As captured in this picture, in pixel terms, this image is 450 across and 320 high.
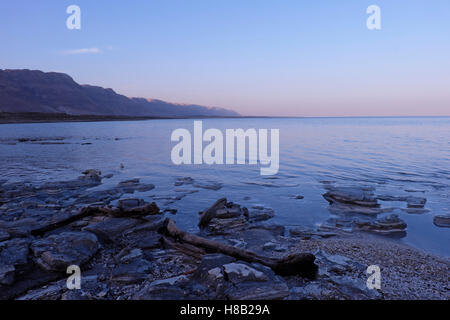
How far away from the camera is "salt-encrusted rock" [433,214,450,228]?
810cm

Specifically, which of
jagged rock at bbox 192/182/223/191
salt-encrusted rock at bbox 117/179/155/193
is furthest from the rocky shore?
jagged rock at bbox 192/182/223/191

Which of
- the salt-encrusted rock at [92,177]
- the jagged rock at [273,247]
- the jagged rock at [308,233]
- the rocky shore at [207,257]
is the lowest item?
the jagged rock at [308,233]

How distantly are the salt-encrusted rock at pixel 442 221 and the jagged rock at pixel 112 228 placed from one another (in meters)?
8.93

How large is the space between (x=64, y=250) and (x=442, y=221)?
33.7ft

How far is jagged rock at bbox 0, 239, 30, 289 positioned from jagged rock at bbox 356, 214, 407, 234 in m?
8.26

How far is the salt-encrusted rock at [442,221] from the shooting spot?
810 centimetres

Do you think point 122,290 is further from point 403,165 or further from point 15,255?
point 403,165

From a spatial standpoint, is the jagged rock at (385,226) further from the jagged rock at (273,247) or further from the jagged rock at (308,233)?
the jagged rock at (273,247)

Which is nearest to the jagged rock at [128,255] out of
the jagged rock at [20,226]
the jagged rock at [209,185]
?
the jagged rock at [20,226]

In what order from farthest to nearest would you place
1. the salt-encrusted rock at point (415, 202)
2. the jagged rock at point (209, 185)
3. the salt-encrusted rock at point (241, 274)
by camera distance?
1. the jagged rock at point (209, 185)
2. the salt-encrusted rock at point (415, 202)
3. the salt-encrusted rock at point (241, 274)

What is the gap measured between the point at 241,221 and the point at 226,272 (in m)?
3.58

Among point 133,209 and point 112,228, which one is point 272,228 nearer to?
point 133,209

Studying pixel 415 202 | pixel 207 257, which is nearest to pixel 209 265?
pixel 207 257

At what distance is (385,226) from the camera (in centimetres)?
777
